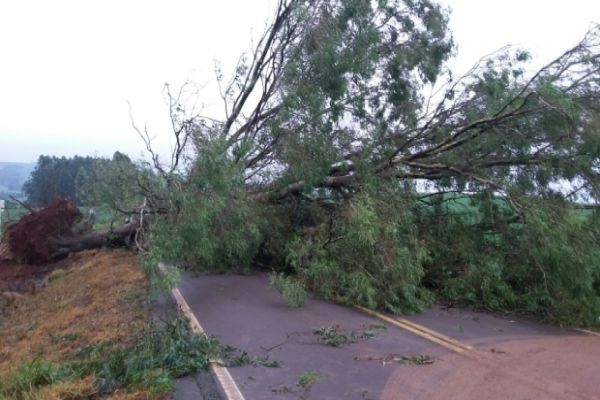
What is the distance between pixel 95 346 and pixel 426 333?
13.3 feet

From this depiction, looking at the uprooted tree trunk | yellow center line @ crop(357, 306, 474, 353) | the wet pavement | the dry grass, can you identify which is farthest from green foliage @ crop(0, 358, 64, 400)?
the uprooted tree trunk

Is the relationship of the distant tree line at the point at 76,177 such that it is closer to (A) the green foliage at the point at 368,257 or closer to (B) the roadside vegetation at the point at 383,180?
(B) the roadside vegetation at the point at 383,180

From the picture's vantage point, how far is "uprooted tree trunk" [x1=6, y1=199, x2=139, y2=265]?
16391 mm

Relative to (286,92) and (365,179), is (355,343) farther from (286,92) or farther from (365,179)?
(286,92)

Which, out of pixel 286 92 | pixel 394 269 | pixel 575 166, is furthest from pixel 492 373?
pixel 286 92

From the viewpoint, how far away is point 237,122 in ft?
44.1

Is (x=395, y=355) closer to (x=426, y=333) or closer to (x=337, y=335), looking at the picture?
(x=337, y=335)

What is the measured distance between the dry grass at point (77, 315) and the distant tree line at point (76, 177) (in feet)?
5.32

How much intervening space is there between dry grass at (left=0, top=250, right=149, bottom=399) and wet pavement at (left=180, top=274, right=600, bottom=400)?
1.13 metres

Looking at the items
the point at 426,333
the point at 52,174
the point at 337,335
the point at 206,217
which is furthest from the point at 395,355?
the point at 52,174

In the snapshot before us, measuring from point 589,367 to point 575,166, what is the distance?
4196 mm

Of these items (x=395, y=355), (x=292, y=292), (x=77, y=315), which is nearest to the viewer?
(x=395, y=355)

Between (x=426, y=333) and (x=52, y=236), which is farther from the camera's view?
(x=52, y=236)

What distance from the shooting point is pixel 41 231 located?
16.6 meters
